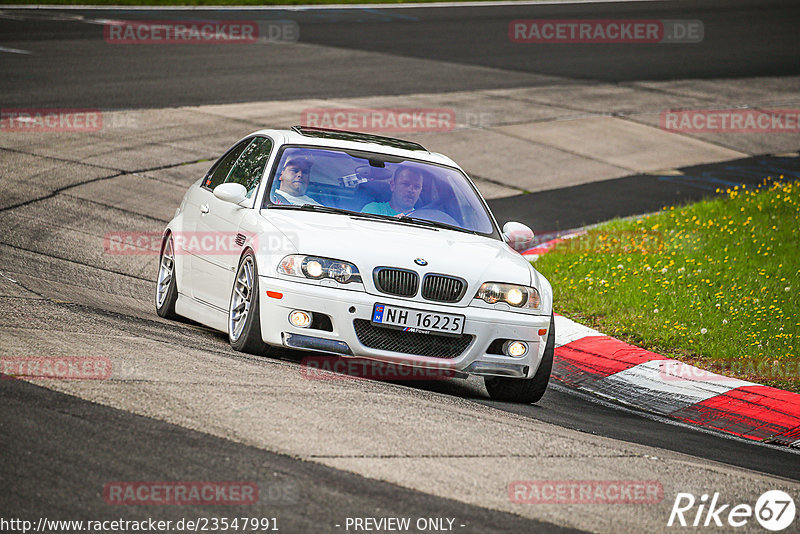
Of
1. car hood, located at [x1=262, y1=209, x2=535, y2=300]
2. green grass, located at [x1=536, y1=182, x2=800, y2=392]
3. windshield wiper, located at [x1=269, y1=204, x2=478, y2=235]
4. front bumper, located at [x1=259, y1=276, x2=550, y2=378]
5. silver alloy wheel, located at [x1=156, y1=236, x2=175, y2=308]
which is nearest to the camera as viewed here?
front bumper, located at [x1=259, y1=276, x2=550, y2=378]

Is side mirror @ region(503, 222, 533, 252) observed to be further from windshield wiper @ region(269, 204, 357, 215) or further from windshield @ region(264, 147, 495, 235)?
windshield wiper @ region(269, 204, 357, 215)

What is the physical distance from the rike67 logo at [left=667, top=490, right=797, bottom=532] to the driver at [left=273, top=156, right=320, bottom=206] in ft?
12.0

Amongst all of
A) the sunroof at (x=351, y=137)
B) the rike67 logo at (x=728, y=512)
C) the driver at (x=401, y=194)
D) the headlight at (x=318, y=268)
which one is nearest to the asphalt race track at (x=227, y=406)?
the rike67 logo at (x=728, y=512)

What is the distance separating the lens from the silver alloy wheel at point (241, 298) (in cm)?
742

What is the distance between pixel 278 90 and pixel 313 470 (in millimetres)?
16521

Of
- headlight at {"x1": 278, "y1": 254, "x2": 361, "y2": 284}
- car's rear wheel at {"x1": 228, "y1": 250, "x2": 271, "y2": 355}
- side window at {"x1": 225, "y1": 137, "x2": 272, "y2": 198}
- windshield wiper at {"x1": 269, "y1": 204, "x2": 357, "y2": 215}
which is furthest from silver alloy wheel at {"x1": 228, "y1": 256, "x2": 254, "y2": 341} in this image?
side window at {"x1": 225, "y1": 137, "x2": 272, "y2": 198}

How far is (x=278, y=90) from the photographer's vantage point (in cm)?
2088

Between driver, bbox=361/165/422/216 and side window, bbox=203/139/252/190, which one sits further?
side window, bbox=203/139/252/190

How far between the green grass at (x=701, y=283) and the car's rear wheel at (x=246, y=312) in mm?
3666

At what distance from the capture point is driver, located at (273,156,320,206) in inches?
313

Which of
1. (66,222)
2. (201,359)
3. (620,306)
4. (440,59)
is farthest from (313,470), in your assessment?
(440,59)

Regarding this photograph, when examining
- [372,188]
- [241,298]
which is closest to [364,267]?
[241,298]

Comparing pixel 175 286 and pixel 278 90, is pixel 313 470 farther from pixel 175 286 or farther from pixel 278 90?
pixel 278 90

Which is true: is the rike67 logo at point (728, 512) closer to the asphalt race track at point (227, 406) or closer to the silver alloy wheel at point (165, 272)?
the asphalt race track at point (227, 406)
